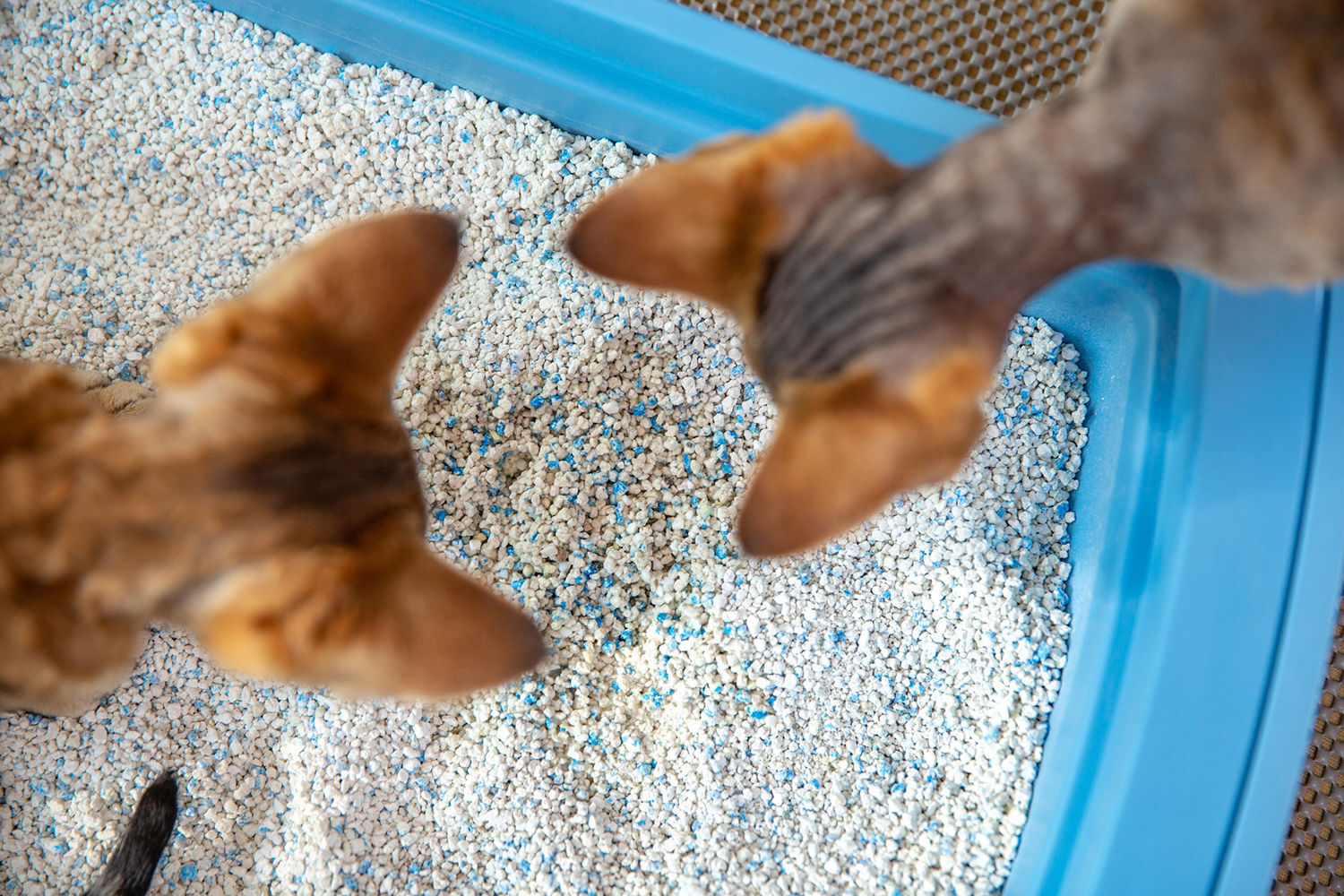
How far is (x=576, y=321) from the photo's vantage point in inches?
64.5

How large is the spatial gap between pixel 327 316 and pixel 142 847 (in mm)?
1050

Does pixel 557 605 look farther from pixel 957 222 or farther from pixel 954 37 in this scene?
pixel 954 37

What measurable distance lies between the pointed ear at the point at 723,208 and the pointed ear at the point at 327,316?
17 cm

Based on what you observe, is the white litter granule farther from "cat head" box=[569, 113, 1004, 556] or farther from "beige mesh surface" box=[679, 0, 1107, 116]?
"cat head" box=[569, 113, 1004, 556]

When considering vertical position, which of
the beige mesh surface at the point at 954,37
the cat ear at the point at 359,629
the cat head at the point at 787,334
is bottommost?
the cat ear at the point at 359,629

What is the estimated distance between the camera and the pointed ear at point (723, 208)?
3.11ft

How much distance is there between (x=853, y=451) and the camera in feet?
2.74

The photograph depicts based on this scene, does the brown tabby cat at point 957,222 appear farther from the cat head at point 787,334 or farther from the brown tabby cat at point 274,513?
the brown tabby cat at point 274,513

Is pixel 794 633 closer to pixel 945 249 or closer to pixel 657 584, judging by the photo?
pixel 657 584

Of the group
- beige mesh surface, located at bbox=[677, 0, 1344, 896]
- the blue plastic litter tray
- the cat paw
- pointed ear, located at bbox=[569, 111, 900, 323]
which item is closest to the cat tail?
the cat paw

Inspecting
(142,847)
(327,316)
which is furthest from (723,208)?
(142,847)

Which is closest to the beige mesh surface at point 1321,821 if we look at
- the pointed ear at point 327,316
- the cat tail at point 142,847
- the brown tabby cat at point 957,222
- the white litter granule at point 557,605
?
the white litter granule at point 557,605

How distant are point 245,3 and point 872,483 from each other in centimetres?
153

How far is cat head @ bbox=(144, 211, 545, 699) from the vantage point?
2.85ft
